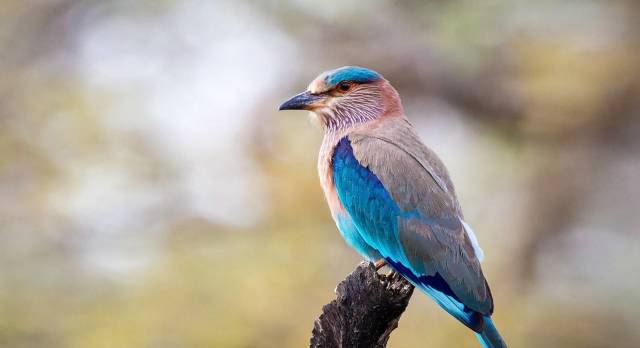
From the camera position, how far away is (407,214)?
533cm

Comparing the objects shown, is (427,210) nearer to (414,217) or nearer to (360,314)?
(414,217)

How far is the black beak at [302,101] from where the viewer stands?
6.07 m

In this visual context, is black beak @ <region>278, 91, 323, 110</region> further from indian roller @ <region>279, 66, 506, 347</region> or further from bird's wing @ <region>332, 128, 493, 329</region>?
bird's wing @ <region>332, 128, 493, 329</region>

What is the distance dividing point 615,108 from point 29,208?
18.1 feet

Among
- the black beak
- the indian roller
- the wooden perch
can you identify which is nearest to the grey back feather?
the indian roller

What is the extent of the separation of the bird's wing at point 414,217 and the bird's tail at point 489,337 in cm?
4

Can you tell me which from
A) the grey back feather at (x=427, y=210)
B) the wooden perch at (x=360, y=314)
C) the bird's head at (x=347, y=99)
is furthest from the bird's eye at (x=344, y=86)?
the wooden perch at (x=360, y=314)

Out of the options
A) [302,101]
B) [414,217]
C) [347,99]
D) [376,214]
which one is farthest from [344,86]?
[414,217]

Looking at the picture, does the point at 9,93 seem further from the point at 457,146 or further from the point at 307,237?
the point at 457,146

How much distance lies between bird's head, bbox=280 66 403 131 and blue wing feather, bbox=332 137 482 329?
0.55 m

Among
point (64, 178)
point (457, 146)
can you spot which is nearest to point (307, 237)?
point (457, 146)

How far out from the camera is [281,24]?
10.6m

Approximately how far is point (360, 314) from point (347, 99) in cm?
181

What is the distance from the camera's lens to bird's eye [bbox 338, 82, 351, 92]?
623 cm
